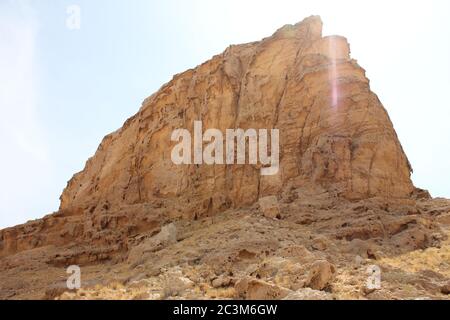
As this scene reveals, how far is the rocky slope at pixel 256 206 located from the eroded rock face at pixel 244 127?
8 centimetres

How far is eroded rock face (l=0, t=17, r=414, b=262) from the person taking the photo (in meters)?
27.0

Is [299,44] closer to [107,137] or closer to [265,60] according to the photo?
[265,60]

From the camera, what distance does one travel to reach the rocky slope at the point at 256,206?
18.6 metres

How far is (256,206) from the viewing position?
27.4m

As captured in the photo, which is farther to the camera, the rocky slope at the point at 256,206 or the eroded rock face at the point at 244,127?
the eroded rock face at the point at 244,127

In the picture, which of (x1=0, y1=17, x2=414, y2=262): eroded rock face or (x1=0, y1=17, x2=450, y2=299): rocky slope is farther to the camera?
(x1=0, y1=17, x2=414, y2=262): eroded rock face

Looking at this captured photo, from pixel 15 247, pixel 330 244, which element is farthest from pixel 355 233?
pixel 15 247

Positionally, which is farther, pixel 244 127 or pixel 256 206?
pixel 244 127

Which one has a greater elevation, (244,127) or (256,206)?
(244,127)

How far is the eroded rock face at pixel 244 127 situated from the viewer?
27.0m

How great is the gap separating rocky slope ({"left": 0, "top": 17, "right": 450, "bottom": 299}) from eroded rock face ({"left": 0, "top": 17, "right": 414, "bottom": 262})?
0.08 metres

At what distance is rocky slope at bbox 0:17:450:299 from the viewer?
18.6 m

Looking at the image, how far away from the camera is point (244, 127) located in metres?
31.3

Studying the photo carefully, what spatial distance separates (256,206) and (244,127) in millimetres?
5747
